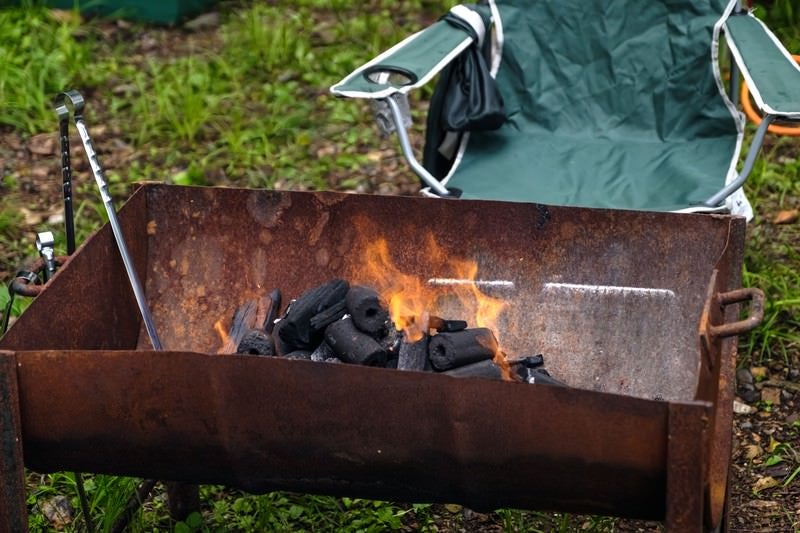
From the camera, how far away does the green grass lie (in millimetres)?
3977

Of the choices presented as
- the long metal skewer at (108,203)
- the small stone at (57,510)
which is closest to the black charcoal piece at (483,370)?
the long metal skewer at (108,203)

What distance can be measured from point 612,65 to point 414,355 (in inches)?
61.4

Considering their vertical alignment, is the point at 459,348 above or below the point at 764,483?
above

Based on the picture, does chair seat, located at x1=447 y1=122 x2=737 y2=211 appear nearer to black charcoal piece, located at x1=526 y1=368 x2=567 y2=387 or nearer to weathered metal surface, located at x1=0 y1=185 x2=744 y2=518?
weathered metal surface, located at x1=0 y1=185 x2=744 y2=518

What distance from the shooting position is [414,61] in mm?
3018

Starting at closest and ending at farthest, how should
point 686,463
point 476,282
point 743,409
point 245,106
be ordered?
point 686,463 → point 476,282 → point 743,409 → point 245,106

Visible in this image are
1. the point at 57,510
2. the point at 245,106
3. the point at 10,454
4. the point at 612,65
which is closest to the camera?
the point at 10,454

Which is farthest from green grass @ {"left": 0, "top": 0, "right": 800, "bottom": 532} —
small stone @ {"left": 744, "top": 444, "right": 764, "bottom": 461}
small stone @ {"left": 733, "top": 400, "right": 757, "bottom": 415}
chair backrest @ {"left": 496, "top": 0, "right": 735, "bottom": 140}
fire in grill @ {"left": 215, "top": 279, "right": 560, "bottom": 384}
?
fire in grill @ {"left": 215, "top": 279, "right": 560, "bottom": 384}

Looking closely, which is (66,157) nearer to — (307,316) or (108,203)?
(108,203)

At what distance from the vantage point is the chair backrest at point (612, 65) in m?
3.39

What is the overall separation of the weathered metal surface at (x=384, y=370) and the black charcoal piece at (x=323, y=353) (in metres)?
0.23

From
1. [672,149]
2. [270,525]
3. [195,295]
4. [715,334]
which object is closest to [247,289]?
[195,295]

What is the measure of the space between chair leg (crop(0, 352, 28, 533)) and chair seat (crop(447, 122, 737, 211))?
1.49 meters

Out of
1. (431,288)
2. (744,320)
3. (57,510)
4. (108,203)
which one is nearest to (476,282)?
(431,288)
